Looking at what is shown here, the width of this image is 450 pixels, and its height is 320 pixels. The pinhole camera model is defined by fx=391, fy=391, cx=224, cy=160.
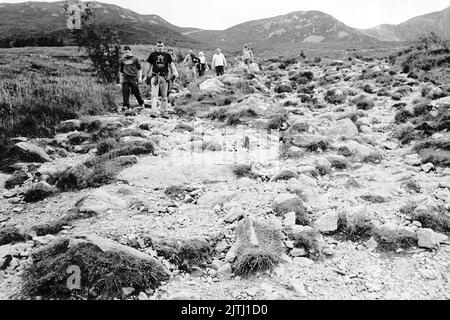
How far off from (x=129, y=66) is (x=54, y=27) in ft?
402

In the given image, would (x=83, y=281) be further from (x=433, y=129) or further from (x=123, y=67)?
(x=123, y=67)

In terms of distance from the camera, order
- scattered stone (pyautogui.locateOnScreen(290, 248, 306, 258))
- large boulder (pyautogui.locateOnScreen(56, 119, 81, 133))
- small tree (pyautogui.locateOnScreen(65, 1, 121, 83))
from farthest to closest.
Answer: small tree (pyautogui.locateOnScreen(65, 1, 121, 83))
large boulder (pyautogui.locateOnScreen(56, 119, 81, 133))
scattered stone (pyautogui.locateOnScreen(290, 248, 306, 258))

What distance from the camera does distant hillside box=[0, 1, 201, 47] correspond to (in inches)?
3265

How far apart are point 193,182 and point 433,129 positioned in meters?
6.89

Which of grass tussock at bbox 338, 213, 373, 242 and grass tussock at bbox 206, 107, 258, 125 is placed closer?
grass tussock at bbox 338, 213, 373, 242

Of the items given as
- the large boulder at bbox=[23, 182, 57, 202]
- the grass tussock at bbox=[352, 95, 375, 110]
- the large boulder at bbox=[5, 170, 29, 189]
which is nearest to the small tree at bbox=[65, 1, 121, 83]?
the grass tussock at bbox=[352, 95, 375, 110]

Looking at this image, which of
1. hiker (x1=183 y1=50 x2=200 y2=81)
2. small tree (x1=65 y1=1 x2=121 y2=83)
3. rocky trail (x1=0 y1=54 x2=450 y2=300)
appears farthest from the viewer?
hiker (x1=183 y1=50 x2=200 y2=81)

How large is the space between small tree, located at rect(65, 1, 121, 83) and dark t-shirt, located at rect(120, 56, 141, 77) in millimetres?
6033

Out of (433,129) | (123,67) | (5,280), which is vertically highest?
(123,67)

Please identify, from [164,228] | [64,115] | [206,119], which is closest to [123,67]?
[64,115]

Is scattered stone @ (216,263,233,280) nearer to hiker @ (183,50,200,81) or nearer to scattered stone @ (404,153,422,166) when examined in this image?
scattered stone @ (404,153,422,166)

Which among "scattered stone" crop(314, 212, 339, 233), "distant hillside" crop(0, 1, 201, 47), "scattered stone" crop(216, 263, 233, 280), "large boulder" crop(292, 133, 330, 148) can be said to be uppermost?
"distant hillside" crop(0, 1, 201, 47)

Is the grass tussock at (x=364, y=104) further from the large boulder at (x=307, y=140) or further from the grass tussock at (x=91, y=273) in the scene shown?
the grass tussock at (x=91, y=273)
